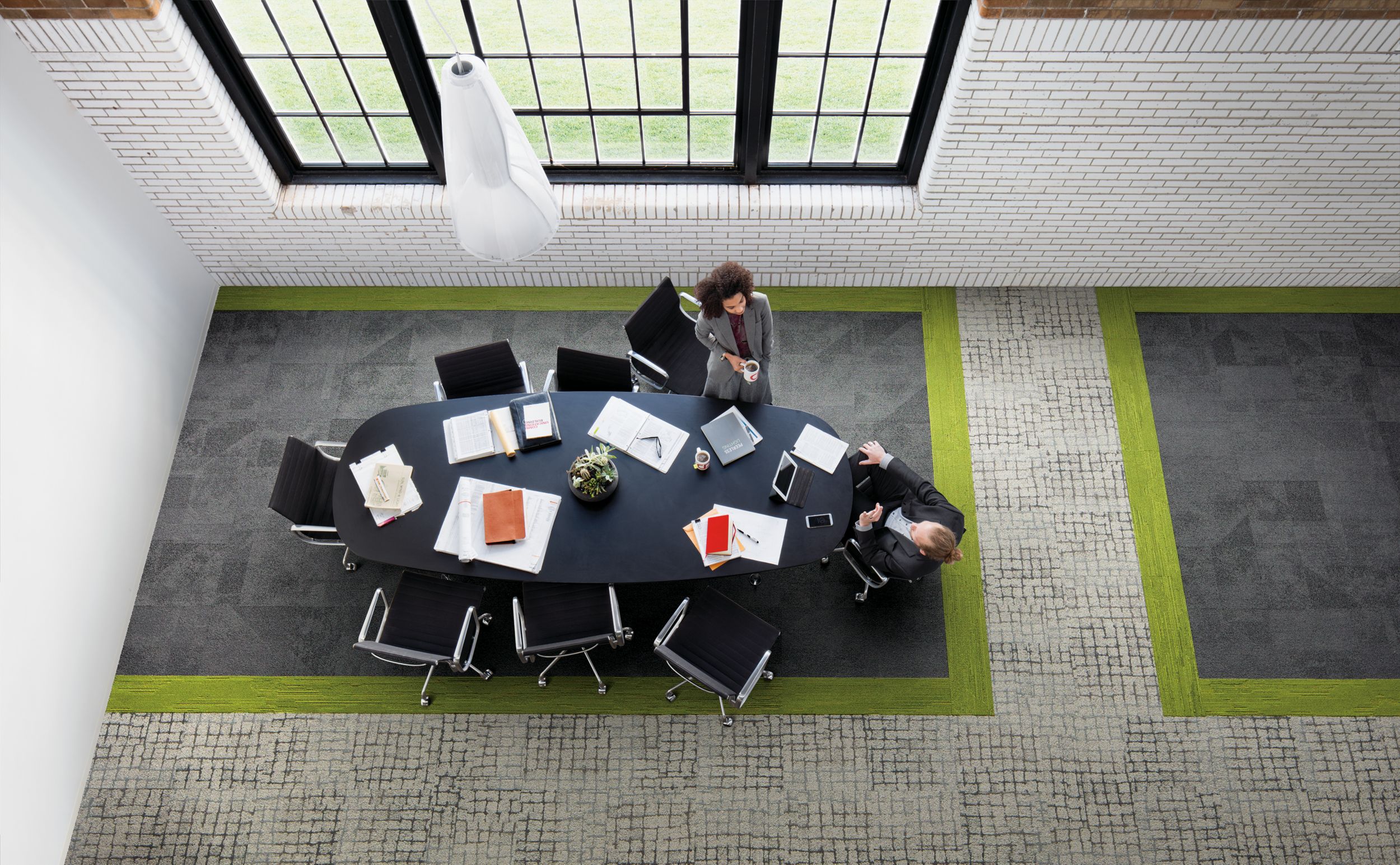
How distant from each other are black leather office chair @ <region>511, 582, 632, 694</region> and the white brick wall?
2545 mm

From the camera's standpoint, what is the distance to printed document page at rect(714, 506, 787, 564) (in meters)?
4.30

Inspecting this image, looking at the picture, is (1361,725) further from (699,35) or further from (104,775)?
(104,775)

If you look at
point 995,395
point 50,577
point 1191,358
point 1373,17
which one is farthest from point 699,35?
point 50,577

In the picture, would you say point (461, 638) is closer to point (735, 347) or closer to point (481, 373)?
point (481, 373)

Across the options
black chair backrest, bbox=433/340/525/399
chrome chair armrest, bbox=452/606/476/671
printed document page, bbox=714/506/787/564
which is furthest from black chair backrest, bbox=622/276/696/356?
chrome chair armrest, bbox=452/606/476/671

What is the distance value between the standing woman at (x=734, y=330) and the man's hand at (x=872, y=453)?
27.0 inches

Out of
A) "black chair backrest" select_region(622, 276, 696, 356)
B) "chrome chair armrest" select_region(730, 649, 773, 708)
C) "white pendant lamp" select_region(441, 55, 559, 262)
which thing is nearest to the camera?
"white pendant lamp" select_region(441, 55, 559, 262)

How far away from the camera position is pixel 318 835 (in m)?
4.63

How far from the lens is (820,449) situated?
15.1ft

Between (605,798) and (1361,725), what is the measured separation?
451cm

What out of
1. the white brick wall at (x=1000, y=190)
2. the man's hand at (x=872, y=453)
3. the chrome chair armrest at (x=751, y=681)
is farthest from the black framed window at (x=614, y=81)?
the chrome chair armrest at (x=751, y=681)

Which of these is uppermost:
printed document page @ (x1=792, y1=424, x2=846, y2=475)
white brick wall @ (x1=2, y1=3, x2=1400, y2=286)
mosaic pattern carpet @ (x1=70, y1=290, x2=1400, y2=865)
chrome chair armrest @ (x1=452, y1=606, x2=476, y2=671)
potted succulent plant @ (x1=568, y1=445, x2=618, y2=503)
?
white brick wall @ (x1=2, y1=3, x2=1400, y2=286)

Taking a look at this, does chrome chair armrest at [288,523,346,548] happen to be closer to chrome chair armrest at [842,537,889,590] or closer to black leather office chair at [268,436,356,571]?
black leather office chair at [268,436,356,571]

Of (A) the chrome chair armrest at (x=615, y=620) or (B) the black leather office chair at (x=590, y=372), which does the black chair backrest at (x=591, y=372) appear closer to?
(B) the black leather office chair at (x=590, y=372)
